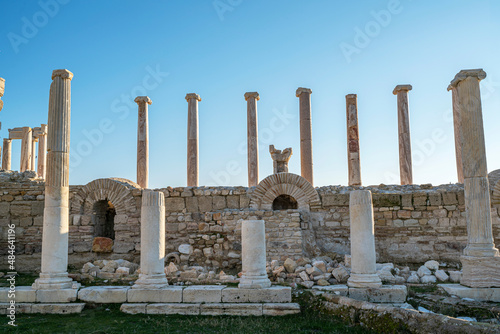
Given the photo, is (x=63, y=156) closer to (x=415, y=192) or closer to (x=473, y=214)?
(x=473, y=214)

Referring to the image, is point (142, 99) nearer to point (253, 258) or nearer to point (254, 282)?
point (253, 258)

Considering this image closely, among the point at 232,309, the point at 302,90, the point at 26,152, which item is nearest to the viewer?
the point at 232,309

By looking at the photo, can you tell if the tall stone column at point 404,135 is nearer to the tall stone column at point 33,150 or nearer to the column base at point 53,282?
the column base at point 53,282

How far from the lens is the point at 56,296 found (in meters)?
7.56

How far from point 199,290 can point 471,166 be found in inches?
239

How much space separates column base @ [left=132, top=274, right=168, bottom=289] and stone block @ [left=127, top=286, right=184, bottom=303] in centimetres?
11

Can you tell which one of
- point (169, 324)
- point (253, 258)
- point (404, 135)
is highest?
point (404, 135)

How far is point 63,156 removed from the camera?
27.5ft

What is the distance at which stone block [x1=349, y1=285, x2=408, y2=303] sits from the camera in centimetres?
716

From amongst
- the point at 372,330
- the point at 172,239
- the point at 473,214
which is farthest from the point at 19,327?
the point at 473,214

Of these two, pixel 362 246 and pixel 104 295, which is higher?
pixel 362 246

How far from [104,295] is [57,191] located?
234cm

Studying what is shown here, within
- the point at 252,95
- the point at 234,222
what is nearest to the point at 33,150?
the point at 252,95

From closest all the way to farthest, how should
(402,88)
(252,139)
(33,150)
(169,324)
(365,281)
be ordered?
(169,324) < (365,281) < (402,88) < (252,139) < (33,150)
